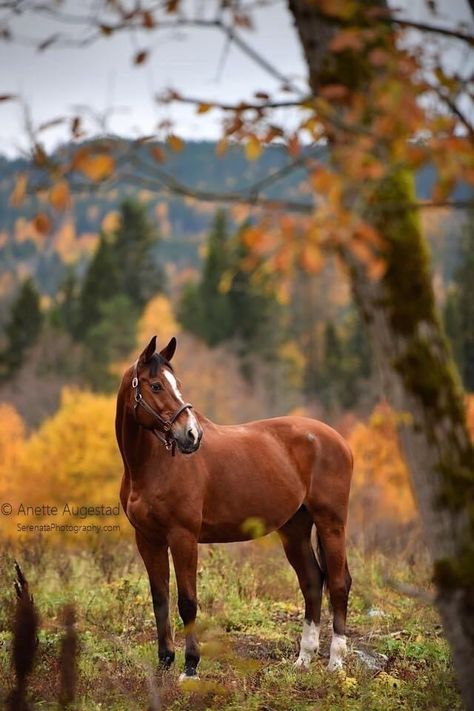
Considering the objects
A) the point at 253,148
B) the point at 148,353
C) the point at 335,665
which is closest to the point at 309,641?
the point at 335,665

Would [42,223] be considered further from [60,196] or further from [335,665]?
[335,665]

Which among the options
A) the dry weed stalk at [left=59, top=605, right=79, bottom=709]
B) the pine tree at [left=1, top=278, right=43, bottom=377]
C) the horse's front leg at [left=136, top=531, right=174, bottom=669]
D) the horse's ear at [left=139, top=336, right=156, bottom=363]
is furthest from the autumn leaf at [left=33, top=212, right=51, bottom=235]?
the pine tree at [left=1, top=278, right=43, bottom=377]

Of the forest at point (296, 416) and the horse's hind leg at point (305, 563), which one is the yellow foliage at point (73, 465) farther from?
the horse's hind leg at point (305, 563)

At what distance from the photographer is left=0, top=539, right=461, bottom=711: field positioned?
220 inches

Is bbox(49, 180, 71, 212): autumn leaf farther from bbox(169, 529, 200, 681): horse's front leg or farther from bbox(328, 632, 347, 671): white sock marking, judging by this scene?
bbox(328, 632, 347, 671): white sock marking

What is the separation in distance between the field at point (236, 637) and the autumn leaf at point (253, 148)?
1.94 m

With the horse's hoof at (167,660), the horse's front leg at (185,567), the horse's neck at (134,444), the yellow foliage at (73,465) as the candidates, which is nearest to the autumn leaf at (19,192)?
the horse's neck at (134,444)

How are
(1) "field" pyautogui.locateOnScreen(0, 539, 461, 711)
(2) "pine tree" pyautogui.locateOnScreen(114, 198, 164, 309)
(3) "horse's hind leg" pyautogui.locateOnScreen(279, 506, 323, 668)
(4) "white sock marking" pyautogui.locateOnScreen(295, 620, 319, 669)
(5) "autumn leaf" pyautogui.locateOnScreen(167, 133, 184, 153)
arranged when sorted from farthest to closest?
(2) "pine tree" pyautogui.locateOnScreen(114, 198, 164, 309)
(3) "horse's hind leg" pyautogui.locateOnScreen(279, 506, 323, 668)
(4) "white sock marking" pyautogui.locateOnScreen(295, 620, 319, 669)
(1) "field" pyautogui.locateOnScreen(0, 539, 461, 711)
(5) "autumn leaf" pyautogui.locateOnScreen(167, 133, 184, 153)

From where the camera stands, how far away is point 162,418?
6.58 m

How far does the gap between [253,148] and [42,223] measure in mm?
985

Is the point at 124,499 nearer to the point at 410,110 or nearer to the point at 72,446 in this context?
the point at 410,110

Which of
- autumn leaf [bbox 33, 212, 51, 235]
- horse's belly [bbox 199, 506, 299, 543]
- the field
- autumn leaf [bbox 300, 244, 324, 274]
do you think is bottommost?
the field

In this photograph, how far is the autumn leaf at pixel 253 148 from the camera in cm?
372

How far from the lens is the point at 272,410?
54.7 m
